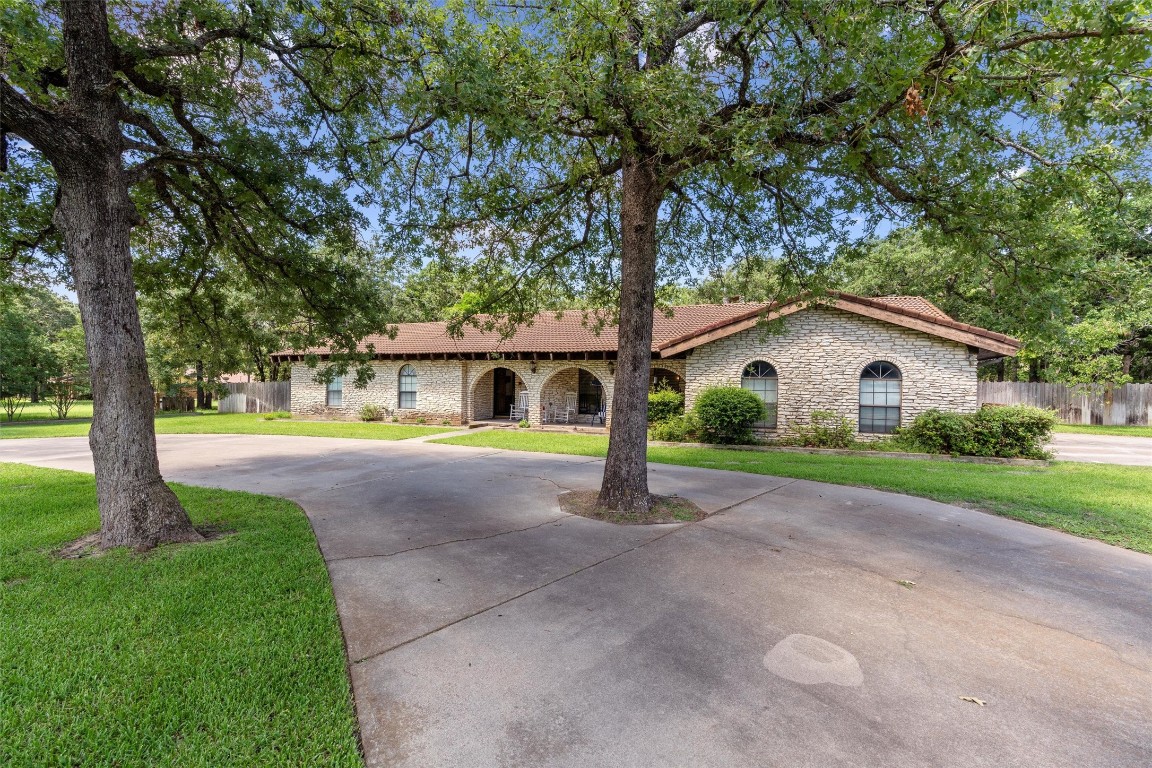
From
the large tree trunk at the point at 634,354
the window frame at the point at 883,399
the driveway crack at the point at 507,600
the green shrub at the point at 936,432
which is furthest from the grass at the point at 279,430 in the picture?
the green shrub at the point at 936,432

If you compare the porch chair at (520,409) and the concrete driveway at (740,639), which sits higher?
the porch chair at (520,409)

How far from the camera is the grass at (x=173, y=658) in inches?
85.2

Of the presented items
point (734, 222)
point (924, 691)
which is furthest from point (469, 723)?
point (734, 222)

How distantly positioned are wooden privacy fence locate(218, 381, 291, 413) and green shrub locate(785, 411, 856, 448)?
2437cm

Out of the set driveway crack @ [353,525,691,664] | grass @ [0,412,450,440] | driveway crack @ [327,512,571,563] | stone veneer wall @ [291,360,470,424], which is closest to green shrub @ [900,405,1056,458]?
driveway crack @ [353,525,691,664]

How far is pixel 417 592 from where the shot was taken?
3.88m

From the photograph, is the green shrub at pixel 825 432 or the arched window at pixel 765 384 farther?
the arched window at pixel 765 384

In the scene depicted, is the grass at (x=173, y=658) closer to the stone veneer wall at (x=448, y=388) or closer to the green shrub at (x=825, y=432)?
the green shrub at (x=825, y=432)

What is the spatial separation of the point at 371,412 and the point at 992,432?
2067 cm

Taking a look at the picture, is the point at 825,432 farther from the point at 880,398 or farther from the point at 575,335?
the point at 575,335

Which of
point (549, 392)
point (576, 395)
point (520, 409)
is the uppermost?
point (549, 392)

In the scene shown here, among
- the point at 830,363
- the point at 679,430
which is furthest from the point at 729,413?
the point at 830,363

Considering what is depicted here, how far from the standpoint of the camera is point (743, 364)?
14336 mm

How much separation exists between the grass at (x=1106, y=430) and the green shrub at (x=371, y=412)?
89.4ft
